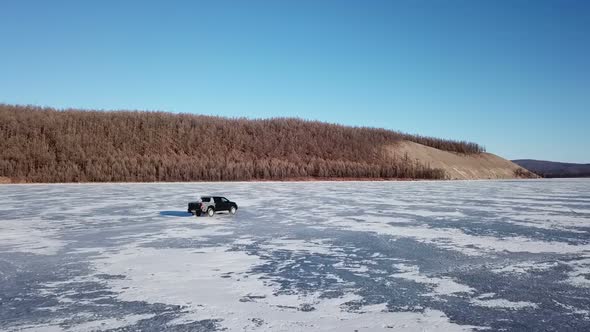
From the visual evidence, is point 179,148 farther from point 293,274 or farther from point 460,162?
point 293,274

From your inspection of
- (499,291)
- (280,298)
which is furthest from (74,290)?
(499,291)

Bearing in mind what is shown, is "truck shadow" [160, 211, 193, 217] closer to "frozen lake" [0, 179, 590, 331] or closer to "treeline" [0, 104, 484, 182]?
"frozen lake" [0, 179, 590, 331]

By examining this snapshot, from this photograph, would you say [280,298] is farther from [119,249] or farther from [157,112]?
[157,112]

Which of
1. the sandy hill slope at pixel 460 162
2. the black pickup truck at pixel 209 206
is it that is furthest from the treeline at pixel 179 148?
the black pickup truck at pixel 209 206

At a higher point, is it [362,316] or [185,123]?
[185,123]

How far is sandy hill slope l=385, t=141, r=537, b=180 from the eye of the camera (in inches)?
3137

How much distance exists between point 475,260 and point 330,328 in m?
5.12

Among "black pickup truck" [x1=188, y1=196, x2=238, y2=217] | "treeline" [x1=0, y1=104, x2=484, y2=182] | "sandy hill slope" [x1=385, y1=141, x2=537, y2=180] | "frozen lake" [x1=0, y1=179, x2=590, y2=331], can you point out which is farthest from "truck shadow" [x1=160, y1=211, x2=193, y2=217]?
"sandy hill slope" [x1=385, y1=141, x2=537, y2=180]

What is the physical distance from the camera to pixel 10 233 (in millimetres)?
12773

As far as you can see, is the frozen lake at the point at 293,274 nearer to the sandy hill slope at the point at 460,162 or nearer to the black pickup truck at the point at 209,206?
the black pickup truck at the point at 209,206

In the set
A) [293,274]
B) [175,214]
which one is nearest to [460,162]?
[175,214]

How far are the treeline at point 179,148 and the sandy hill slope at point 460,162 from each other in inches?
117

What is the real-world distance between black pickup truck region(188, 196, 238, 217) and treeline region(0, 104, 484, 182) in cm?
3198

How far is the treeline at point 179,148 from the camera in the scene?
49.9m
